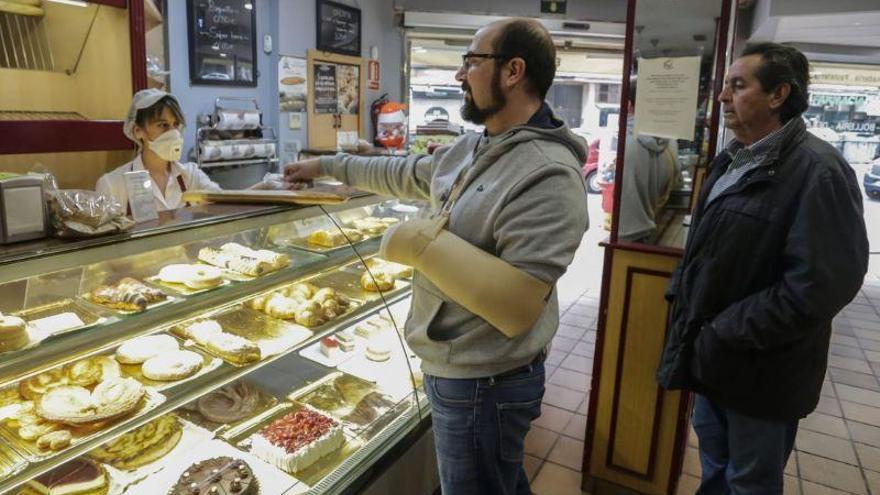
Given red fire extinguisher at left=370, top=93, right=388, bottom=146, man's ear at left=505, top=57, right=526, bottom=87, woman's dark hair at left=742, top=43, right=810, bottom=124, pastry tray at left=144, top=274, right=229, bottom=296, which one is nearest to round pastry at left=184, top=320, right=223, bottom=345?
pastry tray at left=144, top=274, right=229, bottom=296

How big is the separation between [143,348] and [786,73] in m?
2.30

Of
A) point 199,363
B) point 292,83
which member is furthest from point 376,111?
point 199,363

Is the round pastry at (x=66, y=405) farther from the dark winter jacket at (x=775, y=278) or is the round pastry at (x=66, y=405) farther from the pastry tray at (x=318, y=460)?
the dark winter jacket at (x=775, y=278)

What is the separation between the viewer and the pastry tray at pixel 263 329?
7.18ft

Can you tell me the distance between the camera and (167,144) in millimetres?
2701

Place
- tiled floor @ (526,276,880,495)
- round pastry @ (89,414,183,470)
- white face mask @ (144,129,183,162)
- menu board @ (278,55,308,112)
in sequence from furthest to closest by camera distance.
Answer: menu board @ (278,55,308,112)
tiled floor @ (526,276,880,495)
white face mask @ (144,129,183,162)
round pastry @ (89,414,183,470)

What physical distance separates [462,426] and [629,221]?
4.71ft

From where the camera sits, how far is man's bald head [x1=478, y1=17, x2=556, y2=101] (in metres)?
1.57

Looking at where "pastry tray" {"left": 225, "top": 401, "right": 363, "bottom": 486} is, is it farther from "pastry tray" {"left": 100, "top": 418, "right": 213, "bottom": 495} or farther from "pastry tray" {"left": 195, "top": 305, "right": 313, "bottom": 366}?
"pastry tray" {"left": 195, "top": 305, "right": 313, "bottom": 366}

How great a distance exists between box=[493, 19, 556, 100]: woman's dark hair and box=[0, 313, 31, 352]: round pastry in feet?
4.62

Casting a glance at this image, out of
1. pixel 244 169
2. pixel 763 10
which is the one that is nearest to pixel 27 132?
pixel 244 169

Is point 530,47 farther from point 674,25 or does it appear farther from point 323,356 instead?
point 323,356

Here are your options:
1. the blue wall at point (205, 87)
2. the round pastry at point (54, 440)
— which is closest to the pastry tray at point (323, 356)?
the round pastry at point (54, 440)

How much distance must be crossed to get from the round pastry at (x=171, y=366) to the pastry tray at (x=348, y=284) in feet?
2.65
